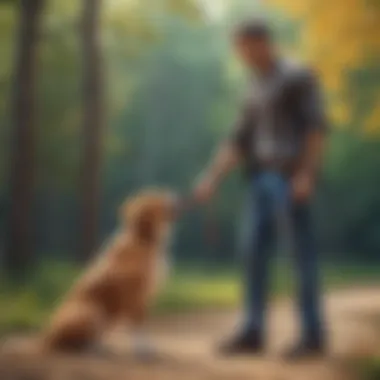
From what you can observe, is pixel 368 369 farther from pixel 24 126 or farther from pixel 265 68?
pixel 24 126

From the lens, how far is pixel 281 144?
6.24ft

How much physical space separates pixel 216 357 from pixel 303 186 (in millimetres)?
367

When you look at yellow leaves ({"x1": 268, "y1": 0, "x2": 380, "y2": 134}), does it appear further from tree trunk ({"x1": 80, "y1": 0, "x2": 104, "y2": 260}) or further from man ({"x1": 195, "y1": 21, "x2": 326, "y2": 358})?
tree trunk ({"x1": 80, "y1": 0, "x2": 104, "y2": 260})

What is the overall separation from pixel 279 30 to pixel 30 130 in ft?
1.70

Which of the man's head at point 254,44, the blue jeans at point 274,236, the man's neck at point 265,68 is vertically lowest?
the blue jeans at point 274,236

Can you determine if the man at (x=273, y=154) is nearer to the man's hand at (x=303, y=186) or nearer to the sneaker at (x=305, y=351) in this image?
the man's hand at (x=303, y=186)

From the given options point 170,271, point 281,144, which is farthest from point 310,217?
point 170,271

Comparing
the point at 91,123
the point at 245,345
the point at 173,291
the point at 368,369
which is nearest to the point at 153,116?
the point at 91,123

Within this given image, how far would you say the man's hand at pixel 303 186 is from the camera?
191 cm

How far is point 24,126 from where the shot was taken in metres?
1.92

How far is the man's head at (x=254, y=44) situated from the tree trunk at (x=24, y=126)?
Result: 392mm

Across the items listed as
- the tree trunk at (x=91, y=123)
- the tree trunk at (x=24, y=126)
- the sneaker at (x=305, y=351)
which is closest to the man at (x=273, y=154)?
the sneaker at (x=305, y=351)

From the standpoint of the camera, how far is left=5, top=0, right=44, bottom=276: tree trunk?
190 cm

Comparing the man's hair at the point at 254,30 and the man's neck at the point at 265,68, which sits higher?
the man's hair at the point at 254,30
